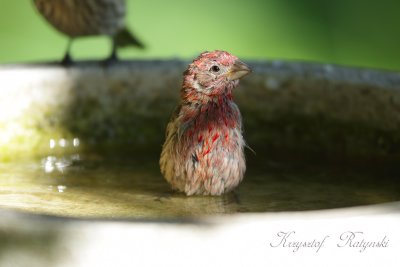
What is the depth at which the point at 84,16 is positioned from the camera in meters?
5.53

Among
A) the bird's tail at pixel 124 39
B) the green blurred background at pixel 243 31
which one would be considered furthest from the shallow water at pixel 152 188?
the green blurred background at pixel 243 31

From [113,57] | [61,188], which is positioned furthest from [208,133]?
[113,57]

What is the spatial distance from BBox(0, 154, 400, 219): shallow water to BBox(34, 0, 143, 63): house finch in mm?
1671

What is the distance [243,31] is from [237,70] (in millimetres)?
4348

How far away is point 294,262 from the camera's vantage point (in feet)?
6.29

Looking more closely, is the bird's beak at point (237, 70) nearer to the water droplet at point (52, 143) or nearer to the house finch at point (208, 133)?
the house finch at point (208, 133)

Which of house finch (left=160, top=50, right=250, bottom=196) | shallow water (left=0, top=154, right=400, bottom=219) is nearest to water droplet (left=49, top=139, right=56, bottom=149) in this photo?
shallow water (left=0, top=154, right=400, bottom=219)

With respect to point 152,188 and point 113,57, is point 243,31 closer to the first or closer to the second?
point 113,57

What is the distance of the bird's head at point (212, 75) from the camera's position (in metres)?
3.20

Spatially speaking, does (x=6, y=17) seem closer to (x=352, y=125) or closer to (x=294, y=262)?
(x=352, y=125)

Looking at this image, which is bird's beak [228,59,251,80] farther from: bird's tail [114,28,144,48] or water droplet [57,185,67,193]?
bird's tail [114,28,144,48]

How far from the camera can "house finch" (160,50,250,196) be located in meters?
3.22

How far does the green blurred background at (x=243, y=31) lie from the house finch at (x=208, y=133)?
3.79 m

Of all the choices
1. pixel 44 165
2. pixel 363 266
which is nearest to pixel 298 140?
pixel 44 165
